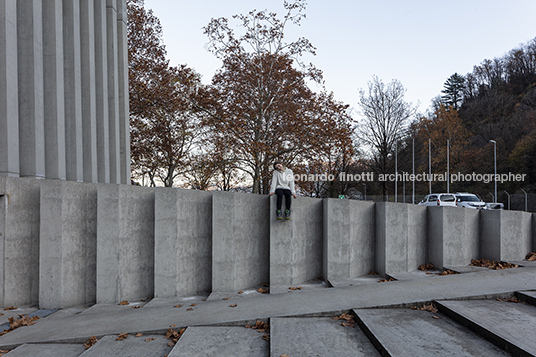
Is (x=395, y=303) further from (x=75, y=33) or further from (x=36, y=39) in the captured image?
(x=75, y=33)

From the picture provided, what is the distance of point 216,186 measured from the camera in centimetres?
3325

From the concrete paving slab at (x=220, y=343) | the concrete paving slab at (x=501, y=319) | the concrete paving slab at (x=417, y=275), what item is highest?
the concrete paving slab at (x=501, y=319)

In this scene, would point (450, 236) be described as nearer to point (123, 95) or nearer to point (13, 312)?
point (13, 312)

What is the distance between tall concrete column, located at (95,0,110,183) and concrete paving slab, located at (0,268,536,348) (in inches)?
286

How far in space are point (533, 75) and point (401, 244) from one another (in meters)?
78.3

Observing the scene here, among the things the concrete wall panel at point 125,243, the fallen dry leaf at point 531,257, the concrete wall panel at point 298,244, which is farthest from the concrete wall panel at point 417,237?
the concrete wall panel at point 125,243

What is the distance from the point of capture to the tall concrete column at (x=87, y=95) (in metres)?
11.7

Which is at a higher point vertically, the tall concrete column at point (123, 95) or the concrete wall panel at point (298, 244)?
the tall concrete column at point (123, 95)

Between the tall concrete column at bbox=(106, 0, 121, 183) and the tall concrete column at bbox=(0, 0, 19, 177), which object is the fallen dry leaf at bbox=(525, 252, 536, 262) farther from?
the tall concrete column at bbox=(106, 0, 121, 183)

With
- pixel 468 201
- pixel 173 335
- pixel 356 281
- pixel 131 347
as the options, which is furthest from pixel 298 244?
pixel 468 201

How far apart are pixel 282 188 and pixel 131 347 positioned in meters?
4.37

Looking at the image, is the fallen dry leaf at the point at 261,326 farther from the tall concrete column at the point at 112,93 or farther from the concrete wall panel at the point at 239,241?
the tall concrete column at the point at 112,93

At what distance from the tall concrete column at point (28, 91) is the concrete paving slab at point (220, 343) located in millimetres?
6772

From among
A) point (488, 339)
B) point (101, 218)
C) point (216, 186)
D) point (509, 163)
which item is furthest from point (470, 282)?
point (509, 163)
